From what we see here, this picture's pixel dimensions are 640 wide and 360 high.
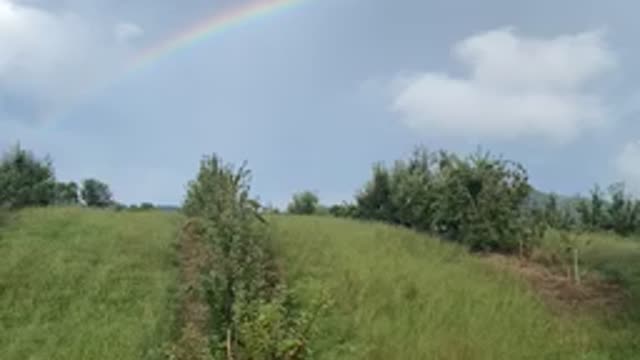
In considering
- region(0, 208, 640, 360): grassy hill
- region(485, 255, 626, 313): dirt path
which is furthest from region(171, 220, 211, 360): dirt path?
region(485, 255, 626, 313): dirt path

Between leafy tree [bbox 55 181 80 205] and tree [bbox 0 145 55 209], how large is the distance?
2197 mm

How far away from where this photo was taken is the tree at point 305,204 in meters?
49.7

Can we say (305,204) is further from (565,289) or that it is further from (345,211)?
(565,289)

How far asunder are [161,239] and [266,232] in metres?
3.41

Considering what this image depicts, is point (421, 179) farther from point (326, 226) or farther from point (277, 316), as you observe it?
point (277, 316)

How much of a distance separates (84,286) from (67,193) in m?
24.9

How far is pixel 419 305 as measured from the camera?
22.8 m

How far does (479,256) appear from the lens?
30828 millimetres

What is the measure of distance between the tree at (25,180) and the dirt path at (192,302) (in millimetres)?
10598

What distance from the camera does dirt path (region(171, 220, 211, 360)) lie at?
17516 millimetres

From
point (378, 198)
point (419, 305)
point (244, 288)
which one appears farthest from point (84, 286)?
point (378, 198)

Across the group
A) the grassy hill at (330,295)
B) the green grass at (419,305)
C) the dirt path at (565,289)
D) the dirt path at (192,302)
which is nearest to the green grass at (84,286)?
the grassy hill at (330,295)

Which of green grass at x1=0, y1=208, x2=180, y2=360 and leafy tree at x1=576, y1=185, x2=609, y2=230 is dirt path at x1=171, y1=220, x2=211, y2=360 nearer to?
green grass at x1=0, y1=208, x2=180, y2=360

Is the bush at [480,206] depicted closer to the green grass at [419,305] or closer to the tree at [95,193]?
the green grass at [419,305]
